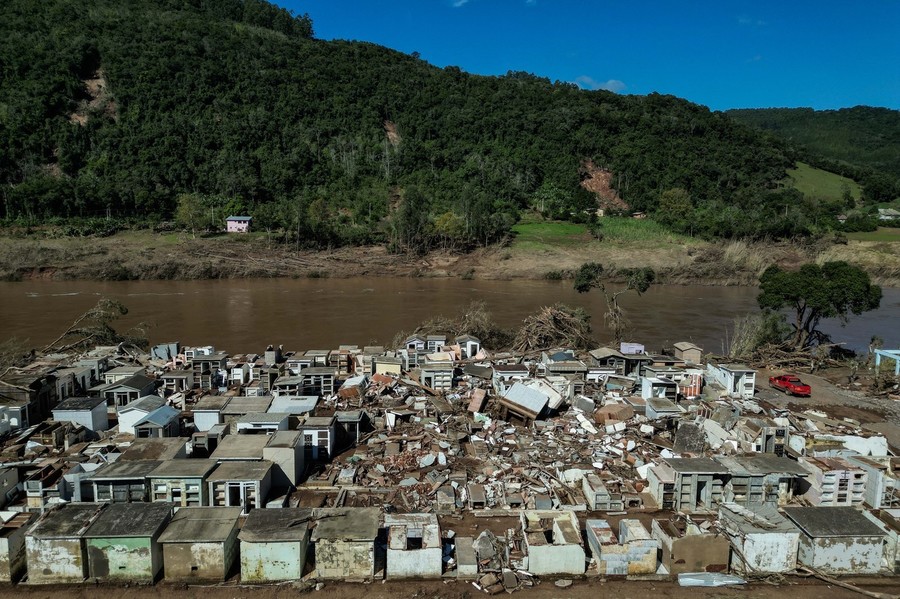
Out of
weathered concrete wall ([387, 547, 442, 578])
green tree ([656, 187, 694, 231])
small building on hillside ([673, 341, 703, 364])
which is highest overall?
green tree ([656, 187, 694, 231])

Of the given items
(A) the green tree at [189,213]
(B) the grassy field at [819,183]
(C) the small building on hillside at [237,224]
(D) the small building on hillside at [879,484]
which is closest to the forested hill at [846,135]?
(B) the grassy field at [819,183]

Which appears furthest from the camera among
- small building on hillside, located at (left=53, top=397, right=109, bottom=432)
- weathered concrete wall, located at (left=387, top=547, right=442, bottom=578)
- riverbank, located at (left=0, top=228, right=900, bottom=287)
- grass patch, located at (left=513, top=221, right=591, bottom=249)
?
grass patch, located at (left=513, top=221, right=591, bottom=249)

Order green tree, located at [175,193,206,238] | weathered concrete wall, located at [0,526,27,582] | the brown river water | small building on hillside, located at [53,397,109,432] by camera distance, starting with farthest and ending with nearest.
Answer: green tree, located at [175,193,206,238], the brown river water, small building on hillside, located at [53,397,109,432], weathered concrete wall, located at [0,526,27,582]

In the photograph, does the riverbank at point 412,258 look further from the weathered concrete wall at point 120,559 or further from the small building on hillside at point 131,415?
the weathered concrete wall at point 120,559

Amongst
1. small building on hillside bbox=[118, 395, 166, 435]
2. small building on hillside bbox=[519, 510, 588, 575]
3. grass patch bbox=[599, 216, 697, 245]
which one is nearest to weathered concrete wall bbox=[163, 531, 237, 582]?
small building on hillside bbox=[519, 510, 588, 575]

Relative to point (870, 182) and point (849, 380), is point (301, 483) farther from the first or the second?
point (870, 182)

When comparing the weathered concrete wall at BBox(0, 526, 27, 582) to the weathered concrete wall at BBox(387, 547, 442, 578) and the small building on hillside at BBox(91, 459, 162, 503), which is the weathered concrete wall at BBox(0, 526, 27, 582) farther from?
the weathered concrete wall at BBox(387, 547, 442, 578)
